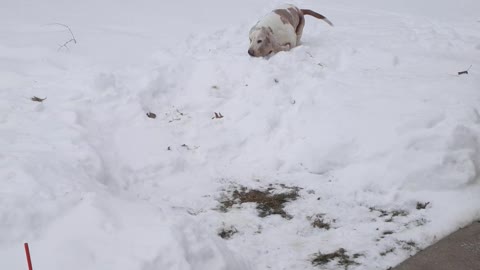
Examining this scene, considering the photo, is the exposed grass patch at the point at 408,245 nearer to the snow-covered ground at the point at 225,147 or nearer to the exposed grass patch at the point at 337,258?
the snow-covered ground at the point at 225,147

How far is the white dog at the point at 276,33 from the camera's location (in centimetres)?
548

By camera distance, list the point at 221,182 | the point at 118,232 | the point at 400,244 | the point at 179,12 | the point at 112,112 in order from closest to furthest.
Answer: the point at 118,232 < the point at 400,244 < the point at 221,182 < the point at 112,112 < the point at 179,12

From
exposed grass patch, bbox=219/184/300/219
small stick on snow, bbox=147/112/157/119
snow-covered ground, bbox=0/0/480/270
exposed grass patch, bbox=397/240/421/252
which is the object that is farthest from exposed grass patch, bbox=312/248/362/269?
small stick on snow, bbox=147/112/157/119

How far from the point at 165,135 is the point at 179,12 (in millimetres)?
4789

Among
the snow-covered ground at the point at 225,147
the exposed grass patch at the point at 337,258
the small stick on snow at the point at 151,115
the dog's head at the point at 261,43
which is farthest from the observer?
the dog's head at the point at 261,43

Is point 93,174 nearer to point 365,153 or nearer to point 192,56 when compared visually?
point 365,153

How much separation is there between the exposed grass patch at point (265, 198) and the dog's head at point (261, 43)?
8.30 feet

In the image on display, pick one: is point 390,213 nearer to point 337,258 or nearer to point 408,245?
point 408,245

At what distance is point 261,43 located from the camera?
17.9 ft

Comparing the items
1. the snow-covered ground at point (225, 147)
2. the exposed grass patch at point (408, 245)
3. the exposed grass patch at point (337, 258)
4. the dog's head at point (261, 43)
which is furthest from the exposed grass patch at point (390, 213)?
the dog's head at point (261, 43)

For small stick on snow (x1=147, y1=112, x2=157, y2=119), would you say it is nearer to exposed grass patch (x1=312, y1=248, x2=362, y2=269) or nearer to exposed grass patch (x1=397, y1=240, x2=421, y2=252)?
exposed grass patch (x1=312, y1=248, x2=362, y2=269)

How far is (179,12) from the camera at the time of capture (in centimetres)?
816

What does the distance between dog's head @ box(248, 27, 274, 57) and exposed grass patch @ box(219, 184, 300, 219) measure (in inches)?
99.7

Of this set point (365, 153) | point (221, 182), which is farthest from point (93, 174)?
point (365, 153)
